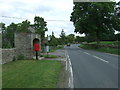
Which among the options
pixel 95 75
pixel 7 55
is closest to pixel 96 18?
pixel 7 55

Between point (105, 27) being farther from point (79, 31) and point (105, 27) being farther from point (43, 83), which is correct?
point (43, 83)

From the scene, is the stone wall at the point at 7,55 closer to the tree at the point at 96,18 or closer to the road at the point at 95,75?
the road at the point at 95,75

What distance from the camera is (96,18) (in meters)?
43.8

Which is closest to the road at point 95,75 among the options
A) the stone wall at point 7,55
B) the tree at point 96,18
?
the stone wall at point 7,55

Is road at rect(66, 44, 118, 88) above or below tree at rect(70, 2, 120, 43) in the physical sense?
Answer: below

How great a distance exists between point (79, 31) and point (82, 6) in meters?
6.79

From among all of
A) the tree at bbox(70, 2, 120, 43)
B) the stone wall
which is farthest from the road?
the tree at bbox(70, 2, 120, 43)

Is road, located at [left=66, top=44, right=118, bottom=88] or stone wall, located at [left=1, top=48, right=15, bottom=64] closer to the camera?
road, located at [left=66, top=44, right=118, bottom=88]

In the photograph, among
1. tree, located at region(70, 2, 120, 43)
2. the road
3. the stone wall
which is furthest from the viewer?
tree, located at region(70, 2, 120, 43)

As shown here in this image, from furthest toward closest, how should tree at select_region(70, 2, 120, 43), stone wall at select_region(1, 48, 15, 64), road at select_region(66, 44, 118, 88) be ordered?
tree at select_region(70, 2, 120, 43)
stone wall at select_region(1, 48, 15, 64)
road at select_region(66, 44, 118, 88)

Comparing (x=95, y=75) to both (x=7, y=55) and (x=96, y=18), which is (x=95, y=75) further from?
(x=96, y=18)

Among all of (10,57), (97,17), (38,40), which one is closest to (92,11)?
(97,17)

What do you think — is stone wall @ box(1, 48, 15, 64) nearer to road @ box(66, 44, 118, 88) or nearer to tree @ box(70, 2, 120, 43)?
road @ box(66, 44, 118, 88)

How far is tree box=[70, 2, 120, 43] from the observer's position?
41472 mm
